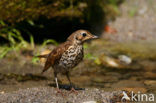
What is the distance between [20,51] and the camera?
8664 mm

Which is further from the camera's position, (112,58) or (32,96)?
(112,58)

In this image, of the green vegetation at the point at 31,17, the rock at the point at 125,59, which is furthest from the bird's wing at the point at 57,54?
the rock at the point at 125,59

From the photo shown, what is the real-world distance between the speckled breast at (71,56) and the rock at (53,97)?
514 mm

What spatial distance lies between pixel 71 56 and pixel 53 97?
2.40 feet

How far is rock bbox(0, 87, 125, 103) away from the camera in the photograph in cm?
528

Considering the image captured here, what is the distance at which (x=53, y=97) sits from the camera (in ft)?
17.9

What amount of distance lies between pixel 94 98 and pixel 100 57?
325 centimetres

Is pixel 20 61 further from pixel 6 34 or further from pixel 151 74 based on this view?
pixel 151 74

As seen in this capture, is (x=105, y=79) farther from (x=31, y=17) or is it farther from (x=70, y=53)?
(x=31, y=17)

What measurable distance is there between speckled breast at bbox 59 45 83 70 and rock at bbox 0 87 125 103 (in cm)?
51

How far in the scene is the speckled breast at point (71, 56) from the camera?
5.65m

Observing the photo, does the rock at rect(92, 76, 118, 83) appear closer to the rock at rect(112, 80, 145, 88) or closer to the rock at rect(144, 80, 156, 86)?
the rock at rect(112, 80, 145, 88)

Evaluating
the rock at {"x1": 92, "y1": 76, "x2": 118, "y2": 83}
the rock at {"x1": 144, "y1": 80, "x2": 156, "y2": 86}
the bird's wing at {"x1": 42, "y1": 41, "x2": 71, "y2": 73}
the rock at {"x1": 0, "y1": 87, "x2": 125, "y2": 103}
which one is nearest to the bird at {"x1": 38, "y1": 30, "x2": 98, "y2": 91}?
the bird's wing at {"x1": 42, "y1": 41, "x2": 71, "y2": 73}

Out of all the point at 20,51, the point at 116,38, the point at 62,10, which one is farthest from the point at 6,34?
A: the point at 116,38
